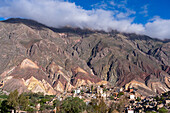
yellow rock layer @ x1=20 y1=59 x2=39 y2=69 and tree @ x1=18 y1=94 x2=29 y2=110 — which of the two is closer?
tree @ x1=18 y1=94 x2=29 y2=110

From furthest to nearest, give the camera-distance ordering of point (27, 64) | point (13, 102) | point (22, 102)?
point (27, 64) → point (22, 102) → point (13, 102)

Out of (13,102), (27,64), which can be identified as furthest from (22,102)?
(27,64)

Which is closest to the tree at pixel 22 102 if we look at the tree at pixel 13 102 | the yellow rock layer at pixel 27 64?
the tree at pixel 13 102

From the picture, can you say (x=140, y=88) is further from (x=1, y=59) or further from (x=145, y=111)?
(x=1, y=59)

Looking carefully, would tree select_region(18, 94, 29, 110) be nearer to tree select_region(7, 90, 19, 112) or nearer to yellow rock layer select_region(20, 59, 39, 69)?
tree select_region(7, 90, 19, 112)

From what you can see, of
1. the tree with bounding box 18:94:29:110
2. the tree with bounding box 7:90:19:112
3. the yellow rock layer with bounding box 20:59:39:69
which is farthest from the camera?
the yellow rock layer with bounding box 20:59:39:69

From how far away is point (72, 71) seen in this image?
198m

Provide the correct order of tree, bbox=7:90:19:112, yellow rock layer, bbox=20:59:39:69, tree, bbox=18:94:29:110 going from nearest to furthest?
tree, bbox=7:90:19:112
tree, bbox=18:94:29:110
yellow rock layer, bbox=20:59:39:69

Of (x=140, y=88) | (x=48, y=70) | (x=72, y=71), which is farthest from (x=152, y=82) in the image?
(x=48, y=70)

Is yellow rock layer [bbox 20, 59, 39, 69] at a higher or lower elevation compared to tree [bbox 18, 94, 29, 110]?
higher

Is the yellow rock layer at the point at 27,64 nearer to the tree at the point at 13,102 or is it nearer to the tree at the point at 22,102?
the tree at the point at 22,102

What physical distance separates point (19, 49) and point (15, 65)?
2627 cm

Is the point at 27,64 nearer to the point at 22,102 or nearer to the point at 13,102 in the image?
the point at 22,102

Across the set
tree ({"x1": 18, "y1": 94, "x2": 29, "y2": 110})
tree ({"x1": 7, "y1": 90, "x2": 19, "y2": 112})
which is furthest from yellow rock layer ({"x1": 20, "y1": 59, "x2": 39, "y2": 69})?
tree ({"x1": 7, "y1": 90, "x2": 19, "y2": 112})
